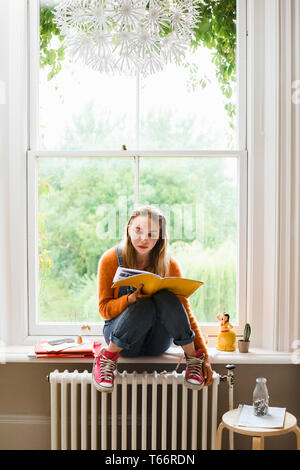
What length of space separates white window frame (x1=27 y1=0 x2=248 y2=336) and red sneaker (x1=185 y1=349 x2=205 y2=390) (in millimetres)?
383

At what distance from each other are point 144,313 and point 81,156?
0.89m

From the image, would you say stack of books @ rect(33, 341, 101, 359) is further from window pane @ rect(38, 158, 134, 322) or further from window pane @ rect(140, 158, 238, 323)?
window pane @ rect(140, 158, 238, 323)

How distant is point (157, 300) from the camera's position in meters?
1.88

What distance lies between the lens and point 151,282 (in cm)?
181

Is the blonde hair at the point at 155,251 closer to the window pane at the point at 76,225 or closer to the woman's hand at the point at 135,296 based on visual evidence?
the woman's hand at the point at 135,296

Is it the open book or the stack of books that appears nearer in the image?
the open book

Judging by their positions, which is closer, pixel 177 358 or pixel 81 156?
pixel 177 358

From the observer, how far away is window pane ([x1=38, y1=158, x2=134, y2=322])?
7.72ft

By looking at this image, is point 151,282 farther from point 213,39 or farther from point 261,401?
point 213,39

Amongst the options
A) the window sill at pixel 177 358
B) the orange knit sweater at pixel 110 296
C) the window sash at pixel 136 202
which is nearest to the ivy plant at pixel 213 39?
the window sash at pixel 136 202

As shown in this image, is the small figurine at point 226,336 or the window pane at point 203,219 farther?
the window pane at point 203,219

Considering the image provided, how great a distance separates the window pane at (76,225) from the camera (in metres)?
2.35

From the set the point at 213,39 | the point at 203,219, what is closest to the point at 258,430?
the point at 203,219

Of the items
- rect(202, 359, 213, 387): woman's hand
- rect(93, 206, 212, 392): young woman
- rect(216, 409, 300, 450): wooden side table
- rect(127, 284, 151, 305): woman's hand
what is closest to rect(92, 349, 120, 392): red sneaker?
rect(93, 206, 212, 392): young woman
